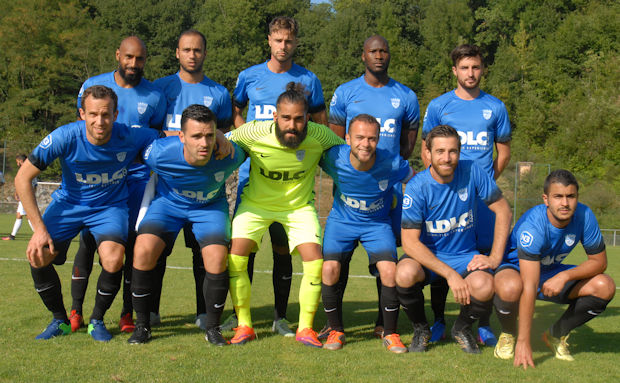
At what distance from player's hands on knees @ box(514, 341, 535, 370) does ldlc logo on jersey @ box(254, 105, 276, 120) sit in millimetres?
2820

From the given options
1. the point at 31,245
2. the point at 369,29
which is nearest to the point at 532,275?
the point at 31,245

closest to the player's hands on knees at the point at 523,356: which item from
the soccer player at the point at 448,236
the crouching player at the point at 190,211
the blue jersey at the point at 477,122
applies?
the soccer player at the point at 448,236

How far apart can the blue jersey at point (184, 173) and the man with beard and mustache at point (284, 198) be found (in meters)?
0.23

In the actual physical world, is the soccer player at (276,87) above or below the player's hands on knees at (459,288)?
above

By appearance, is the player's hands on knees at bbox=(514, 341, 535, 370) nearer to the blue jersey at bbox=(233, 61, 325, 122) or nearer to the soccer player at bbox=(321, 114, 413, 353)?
the soccer player at bbox=(321, 114, 413, 353)

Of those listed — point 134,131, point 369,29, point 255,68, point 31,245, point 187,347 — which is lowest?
point 187,347

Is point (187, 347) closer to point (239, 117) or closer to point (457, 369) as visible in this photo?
point (457, 369)

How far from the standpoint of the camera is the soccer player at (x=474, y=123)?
16.1 feet

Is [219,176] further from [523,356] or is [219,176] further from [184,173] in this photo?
[523,356]

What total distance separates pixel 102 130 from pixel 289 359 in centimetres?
215

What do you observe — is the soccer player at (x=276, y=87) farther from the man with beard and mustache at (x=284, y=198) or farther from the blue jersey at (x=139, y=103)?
the blue jersey at (x=139, y=103)

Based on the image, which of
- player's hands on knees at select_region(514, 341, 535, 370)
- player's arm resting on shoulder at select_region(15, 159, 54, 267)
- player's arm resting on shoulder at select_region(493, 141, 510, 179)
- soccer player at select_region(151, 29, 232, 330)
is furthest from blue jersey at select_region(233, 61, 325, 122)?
player's hands on knees at select_region(514, 341, 535, 370)

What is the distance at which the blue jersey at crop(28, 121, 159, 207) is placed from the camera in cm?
445

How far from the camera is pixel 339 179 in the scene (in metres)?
4.71
